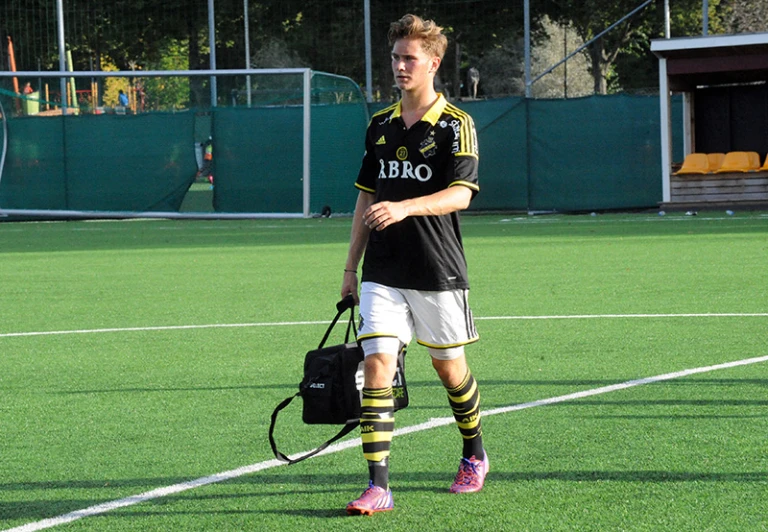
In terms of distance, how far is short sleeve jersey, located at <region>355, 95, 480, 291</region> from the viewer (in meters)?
5.18

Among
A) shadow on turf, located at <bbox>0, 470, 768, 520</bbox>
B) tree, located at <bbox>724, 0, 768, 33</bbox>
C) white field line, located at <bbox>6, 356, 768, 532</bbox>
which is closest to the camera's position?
white field line, located at <bbox>6, 356, 768, 532</bbox>

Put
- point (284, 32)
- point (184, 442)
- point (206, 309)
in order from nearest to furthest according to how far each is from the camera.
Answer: point (184, 442) < point (206, 309) < point (284, 32)

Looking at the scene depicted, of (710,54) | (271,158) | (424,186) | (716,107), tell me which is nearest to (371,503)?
(424,186)

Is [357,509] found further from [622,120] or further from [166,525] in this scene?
[622,120]

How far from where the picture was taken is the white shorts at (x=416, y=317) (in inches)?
203

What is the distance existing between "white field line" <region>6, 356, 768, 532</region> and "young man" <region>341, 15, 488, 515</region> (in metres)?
0.84

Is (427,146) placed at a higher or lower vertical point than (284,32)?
lower

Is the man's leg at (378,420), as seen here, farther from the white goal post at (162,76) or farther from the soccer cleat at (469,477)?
the white goal post at (162,76)

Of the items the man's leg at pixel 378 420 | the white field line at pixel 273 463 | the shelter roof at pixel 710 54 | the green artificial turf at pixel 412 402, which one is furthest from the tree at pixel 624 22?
the man's leg at pixel 378 420

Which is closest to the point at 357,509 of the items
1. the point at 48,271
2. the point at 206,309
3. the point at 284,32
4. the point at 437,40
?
the point at 437,40

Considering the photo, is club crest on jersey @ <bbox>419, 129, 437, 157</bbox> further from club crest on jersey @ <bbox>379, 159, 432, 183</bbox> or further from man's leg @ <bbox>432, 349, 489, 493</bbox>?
man's leg @ <bbox>432, 349, 489, 493</bbox>

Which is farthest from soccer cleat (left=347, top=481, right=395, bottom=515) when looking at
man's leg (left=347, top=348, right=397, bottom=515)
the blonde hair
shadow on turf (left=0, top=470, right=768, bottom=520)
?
the blonde hair

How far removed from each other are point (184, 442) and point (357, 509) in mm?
1685

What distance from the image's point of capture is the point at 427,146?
5.20m
